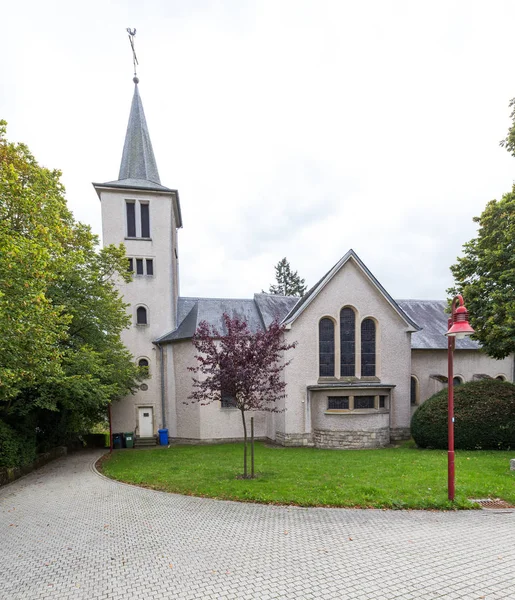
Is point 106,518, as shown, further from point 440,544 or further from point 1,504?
point 440,544

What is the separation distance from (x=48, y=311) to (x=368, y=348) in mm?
15297

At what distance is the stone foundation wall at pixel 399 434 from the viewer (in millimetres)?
19375

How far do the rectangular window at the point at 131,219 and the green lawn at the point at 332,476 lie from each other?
41.6 ft

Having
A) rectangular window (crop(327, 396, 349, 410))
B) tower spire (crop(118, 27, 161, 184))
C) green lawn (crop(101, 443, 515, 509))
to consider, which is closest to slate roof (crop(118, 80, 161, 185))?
tower spire (crop(118, 27, 161, 184))

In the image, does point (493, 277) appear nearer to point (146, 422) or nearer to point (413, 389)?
point (413, 389)

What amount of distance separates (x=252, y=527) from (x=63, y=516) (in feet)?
15.4

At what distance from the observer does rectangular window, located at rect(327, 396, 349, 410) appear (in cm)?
1792

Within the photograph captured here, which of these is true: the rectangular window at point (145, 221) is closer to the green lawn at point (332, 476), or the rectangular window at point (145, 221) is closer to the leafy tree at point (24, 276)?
the leafy tree at point (24, 276)

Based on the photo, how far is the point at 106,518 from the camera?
8102 millimetres

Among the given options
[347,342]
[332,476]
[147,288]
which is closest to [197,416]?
[147,288]

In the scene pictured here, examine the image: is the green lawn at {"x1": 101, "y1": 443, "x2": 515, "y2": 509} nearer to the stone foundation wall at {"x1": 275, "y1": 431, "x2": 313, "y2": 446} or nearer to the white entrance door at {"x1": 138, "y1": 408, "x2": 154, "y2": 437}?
the stone foundation wall at {"x1": 275, "y1": 431, "x2": 313, "y2": 446}

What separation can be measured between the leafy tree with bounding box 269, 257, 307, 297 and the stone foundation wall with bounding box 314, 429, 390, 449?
42737 mm

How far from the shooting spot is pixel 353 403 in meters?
17.8

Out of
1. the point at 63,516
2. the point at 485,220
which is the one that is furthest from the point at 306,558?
the point at 485,220
